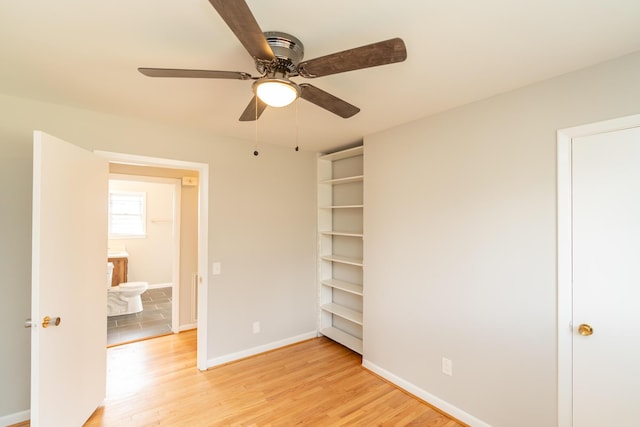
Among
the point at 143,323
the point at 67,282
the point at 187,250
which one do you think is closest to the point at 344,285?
the point at 187,250

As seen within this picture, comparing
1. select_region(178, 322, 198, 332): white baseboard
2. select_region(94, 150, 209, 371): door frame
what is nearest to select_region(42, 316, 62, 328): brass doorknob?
select_region(94, 150, 209, 371): door frame

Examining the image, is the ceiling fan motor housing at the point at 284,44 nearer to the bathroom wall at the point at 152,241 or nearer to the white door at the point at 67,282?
the white door at the point at 67,282

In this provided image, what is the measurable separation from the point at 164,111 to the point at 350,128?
5.45ft

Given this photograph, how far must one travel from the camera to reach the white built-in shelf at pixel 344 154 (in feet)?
10.3

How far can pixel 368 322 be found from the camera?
2.91m

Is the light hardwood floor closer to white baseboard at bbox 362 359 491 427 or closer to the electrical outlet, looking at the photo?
white baseboard at bbox 362 359 491 427

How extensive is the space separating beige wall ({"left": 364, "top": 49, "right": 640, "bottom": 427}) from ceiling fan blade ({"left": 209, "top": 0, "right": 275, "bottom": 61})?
1.71 metres

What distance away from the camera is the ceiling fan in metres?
0.93

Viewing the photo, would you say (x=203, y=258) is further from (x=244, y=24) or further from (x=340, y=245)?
(x=244, y=24)

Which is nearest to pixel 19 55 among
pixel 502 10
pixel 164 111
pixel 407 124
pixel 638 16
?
pixel 164 111

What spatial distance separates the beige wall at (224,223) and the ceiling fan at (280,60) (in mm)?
1558

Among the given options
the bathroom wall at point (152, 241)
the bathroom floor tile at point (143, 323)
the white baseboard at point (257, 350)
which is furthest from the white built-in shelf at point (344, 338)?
the bathroom wall at point (152, 241)

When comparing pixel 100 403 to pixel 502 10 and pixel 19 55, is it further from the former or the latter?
pixel 502 10

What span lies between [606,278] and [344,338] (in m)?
2.56
